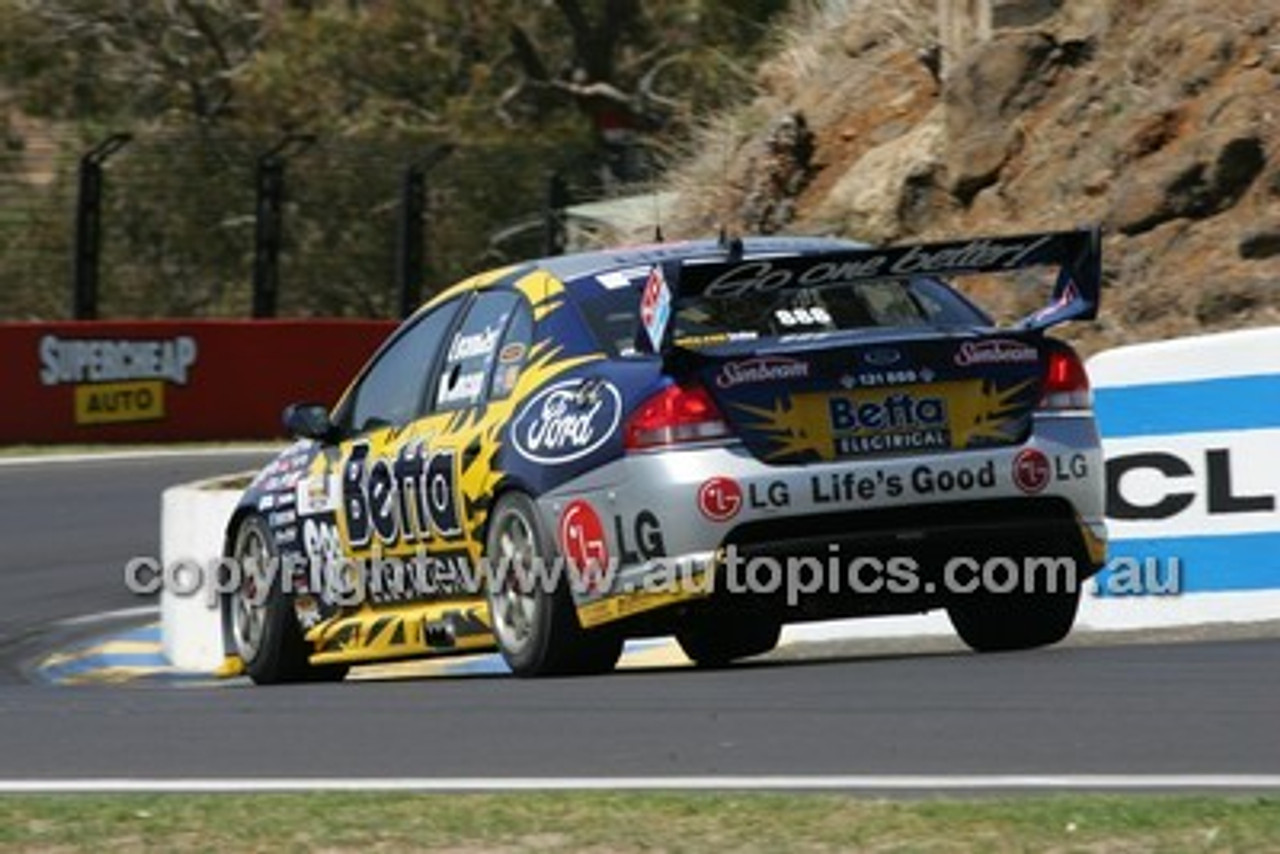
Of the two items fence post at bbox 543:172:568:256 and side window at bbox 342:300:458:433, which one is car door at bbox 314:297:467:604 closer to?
side window at bbox 342:300:458:433

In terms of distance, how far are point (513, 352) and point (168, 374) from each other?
1711cm

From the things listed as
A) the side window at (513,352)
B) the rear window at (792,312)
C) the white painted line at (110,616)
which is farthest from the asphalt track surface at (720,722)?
the white painted line at (110,616)

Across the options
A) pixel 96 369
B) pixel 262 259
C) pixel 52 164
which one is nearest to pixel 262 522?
pixel 96 369

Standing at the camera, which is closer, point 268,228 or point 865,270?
point 865,270

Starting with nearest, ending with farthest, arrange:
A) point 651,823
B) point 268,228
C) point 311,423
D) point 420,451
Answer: point 651,823 → point 420,451 → point 311,423 → point 268,228

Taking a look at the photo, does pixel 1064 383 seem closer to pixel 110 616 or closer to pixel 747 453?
pixel 747 453

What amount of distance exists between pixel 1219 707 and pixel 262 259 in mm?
22180

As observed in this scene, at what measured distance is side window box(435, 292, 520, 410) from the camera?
1152cm

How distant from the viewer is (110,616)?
18.1 m

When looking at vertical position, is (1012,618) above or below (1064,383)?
below

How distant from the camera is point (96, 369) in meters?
27.7

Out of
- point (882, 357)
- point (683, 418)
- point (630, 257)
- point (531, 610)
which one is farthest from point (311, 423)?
point (882, 357)

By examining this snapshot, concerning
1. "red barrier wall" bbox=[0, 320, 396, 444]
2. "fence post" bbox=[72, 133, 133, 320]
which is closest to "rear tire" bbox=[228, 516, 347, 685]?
"red barrier wall" bbox=[0, 320, 396, 444]

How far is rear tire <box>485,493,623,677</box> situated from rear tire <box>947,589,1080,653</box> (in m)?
1.30
